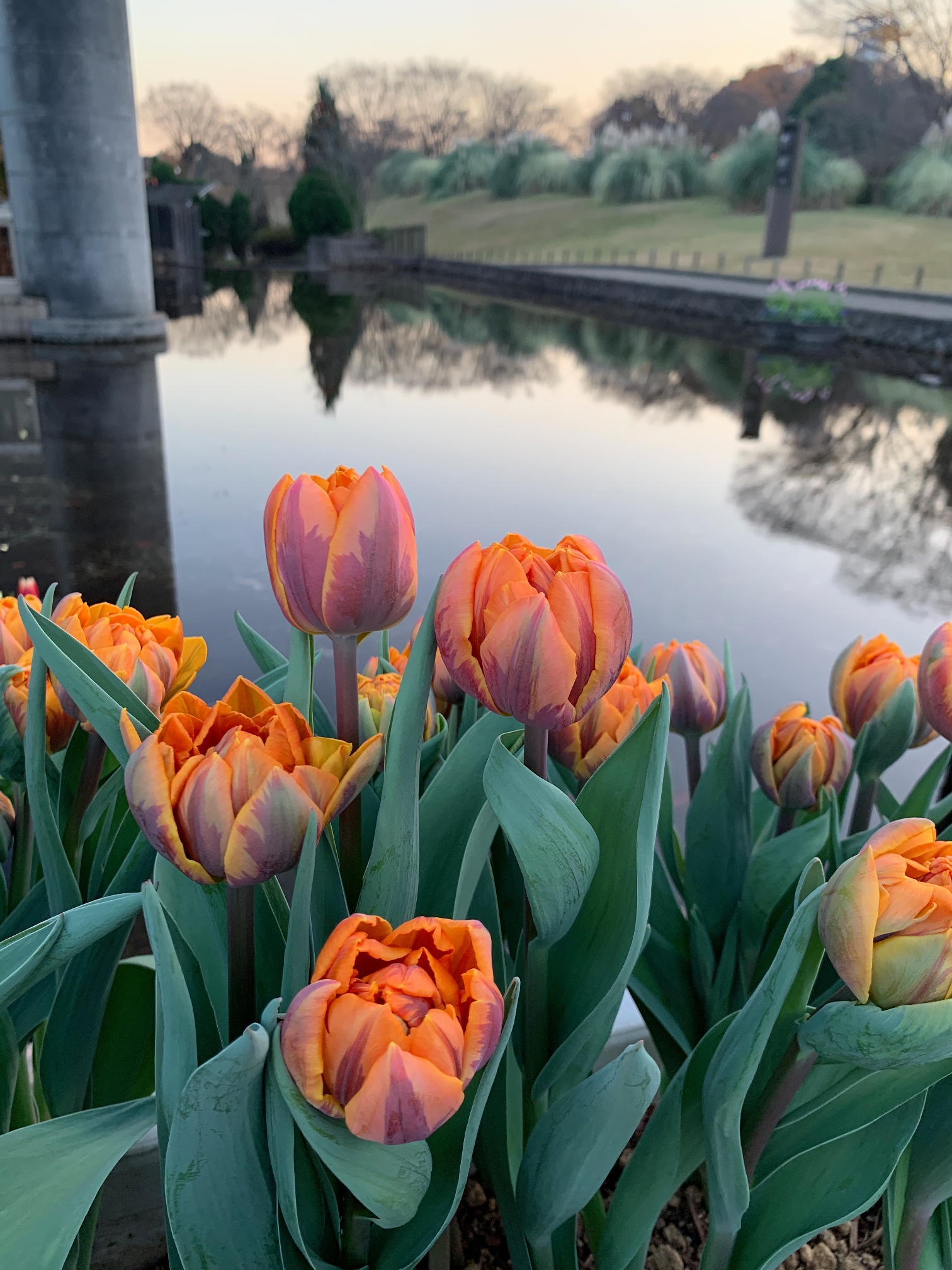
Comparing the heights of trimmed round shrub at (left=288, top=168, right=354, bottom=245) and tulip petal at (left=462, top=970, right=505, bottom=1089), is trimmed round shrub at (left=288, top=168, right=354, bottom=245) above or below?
above

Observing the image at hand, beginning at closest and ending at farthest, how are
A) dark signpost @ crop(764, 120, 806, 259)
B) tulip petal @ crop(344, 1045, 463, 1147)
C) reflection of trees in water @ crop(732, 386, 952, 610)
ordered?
tulip petal @ crop(344, 1045, 463, 1147), reflection of trees in water @ crop(732, 386, 952, 610), dark signpost @ crop(764, 120, 806, 259)

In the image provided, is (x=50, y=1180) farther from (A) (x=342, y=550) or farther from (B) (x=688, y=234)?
(B) (x=688, y=234)

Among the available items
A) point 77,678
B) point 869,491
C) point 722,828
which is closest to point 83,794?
point 77,678

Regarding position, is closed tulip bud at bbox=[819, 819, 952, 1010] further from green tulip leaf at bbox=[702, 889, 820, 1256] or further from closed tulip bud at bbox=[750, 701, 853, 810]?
closed tulip bud at bbox=[750, 701, 853, 810]

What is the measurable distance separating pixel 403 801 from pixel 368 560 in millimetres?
156

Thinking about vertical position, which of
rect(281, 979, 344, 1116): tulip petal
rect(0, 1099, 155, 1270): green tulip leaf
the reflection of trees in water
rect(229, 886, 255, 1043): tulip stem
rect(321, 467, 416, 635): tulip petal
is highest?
rect(321, 467, 416, 635): tulip petal

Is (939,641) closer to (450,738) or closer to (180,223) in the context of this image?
(450,738)

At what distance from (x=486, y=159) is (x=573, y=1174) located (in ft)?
191

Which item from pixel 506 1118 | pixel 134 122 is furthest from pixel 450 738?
pixel 134 122

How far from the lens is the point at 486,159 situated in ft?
172

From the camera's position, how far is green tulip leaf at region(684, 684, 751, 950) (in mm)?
997

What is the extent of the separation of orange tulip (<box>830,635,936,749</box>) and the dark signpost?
995 inches

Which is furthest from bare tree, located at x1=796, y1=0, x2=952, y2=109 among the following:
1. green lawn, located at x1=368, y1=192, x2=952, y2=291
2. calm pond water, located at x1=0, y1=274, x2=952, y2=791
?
calm pond water, located at x1=0, y1=274, x2=952, y2=791

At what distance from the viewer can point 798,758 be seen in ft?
3.11
